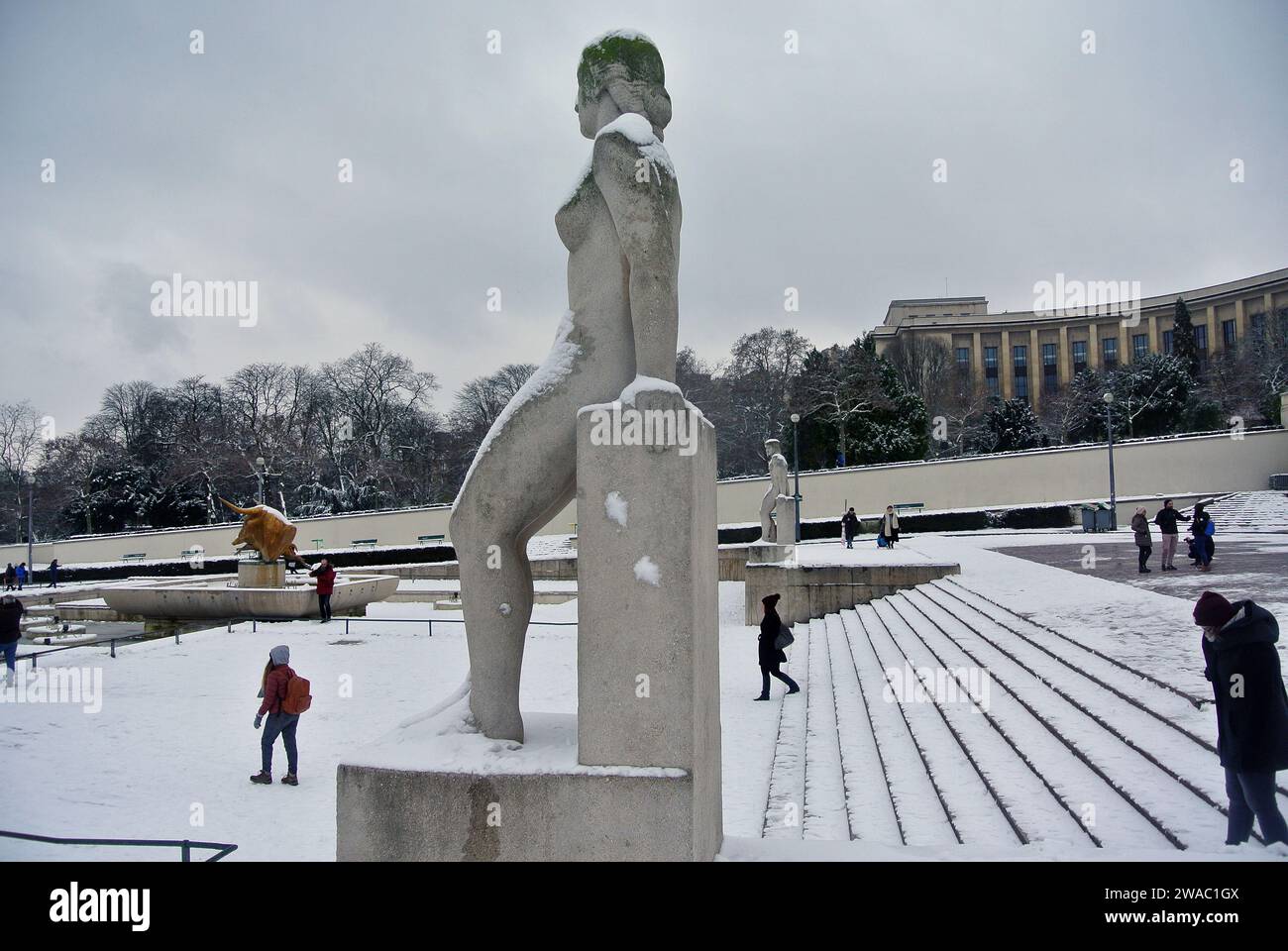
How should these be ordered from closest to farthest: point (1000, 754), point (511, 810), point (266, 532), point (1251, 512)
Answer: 1. point (511, 810)
2. point (1000, 754)
3. point (266, 532)
4. point (1251, 512)

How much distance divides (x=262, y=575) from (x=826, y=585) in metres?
13.5

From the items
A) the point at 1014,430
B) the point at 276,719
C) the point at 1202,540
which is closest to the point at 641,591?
the point at 276,719

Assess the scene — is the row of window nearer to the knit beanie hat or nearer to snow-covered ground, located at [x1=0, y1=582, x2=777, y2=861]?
snow-covered ground, located at [x1=0, y1=582, x2=777, y2=861]

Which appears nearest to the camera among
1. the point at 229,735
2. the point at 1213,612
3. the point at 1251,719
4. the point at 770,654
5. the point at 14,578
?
the point at 1251,719

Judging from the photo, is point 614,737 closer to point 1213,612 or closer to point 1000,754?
point 1213,612

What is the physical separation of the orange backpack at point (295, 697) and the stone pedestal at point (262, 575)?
522 inches

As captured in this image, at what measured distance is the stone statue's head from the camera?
10.4 ft

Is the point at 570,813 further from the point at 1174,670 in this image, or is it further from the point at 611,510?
the point at 1174,670

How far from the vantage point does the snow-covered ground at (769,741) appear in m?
4.92

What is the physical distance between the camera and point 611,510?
2.73 meters

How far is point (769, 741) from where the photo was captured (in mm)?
Answer: 7844
